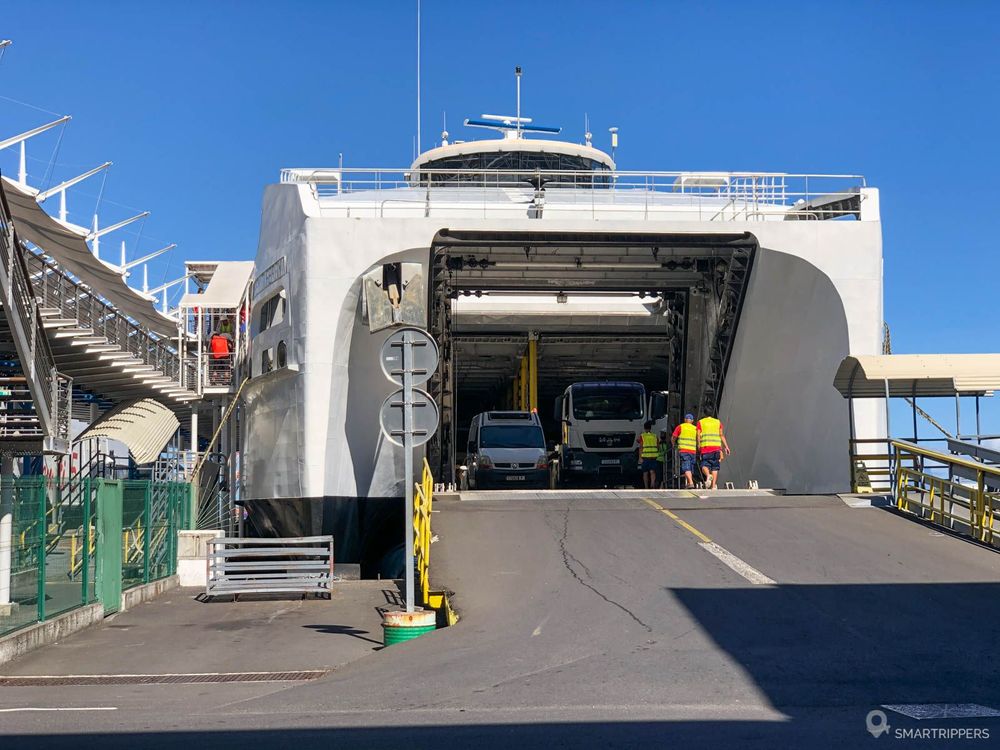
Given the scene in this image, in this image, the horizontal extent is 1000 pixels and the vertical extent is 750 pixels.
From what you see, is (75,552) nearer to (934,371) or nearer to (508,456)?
(934,371)

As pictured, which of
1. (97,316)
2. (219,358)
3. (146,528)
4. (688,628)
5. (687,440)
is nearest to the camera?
(688,628)

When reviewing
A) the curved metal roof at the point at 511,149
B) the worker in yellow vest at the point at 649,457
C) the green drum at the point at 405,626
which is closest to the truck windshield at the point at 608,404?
the worker in yellow vest at the point at 649,457

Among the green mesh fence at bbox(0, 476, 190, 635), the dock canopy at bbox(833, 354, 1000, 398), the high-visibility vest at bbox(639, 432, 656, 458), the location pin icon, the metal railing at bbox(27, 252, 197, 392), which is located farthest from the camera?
the high-visibility vest at bbox(639, 432, 656, 458)

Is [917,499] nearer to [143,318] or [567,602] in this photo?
[567,602]

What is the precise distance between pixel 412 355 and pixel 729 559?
4.73 m

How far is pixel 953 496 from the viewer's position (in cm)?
1639

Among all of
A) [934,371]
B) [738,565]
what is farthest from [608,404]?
[738,565]

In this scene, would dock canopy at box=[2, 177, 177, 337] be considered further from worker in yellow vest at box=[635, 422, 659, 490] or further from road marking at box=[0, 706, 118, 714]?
road marking at box=[0, 706, 118, 714]

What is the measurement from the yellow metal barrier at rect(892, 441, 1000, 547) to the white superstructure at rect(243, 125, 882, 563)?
3340 millimetres

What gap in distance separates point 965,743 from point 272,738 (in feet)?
12.6

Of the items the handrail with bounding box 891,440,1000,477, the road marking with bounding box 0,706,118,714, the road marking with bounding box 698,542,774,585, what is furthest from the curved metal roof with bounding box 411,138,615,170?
the road marking with bounding box 0,706,118,714

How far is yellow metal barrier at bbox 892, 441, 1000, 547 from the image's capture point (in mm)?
14625

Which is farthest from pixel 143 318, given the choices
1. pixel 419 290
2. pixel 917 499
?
pixel 917 499

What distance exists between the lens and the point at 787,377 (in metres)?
22.2
